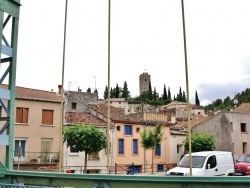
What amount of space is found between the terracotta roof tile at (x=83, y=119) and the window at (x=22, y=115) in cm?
385

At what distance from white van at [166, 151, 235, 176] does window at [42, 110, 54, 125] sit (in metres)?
16.2

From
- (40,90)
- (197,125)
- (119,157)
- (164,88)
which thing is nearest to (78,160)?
(119,157)

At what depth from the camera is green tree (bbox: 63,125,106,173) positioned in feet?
90.2

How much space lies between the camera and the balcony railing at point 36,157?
28.2 m

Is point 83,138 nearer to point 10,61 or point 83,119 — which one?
point 83,119

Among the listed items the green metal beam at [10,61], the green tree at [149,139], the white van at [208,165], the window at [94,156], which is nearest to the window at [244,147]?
the green tree at [149,139]

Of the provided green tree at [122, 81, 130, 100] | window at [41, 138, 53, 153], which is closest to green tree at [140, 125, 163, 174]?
window at [41, 138, 53, 153]

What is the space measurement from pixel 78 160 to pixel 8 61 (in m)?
24.9

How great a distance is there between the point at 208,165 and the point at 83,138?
12.8 m

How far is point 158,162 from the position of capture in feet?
118

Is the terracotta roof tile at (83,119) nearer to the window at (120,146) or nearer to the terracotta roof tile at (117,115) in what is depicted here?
the terracotta roof tile at (117,115)

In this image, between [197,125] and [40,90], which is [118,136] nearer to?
[40,90]

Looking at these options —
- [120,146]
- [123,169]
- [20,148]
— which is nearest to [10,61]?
[20,148]

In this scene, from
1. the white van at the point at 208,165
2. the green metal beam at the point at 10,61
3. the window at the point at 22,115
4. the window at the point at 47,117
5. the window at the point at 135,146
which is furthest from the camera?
the window at the point at 135,146
